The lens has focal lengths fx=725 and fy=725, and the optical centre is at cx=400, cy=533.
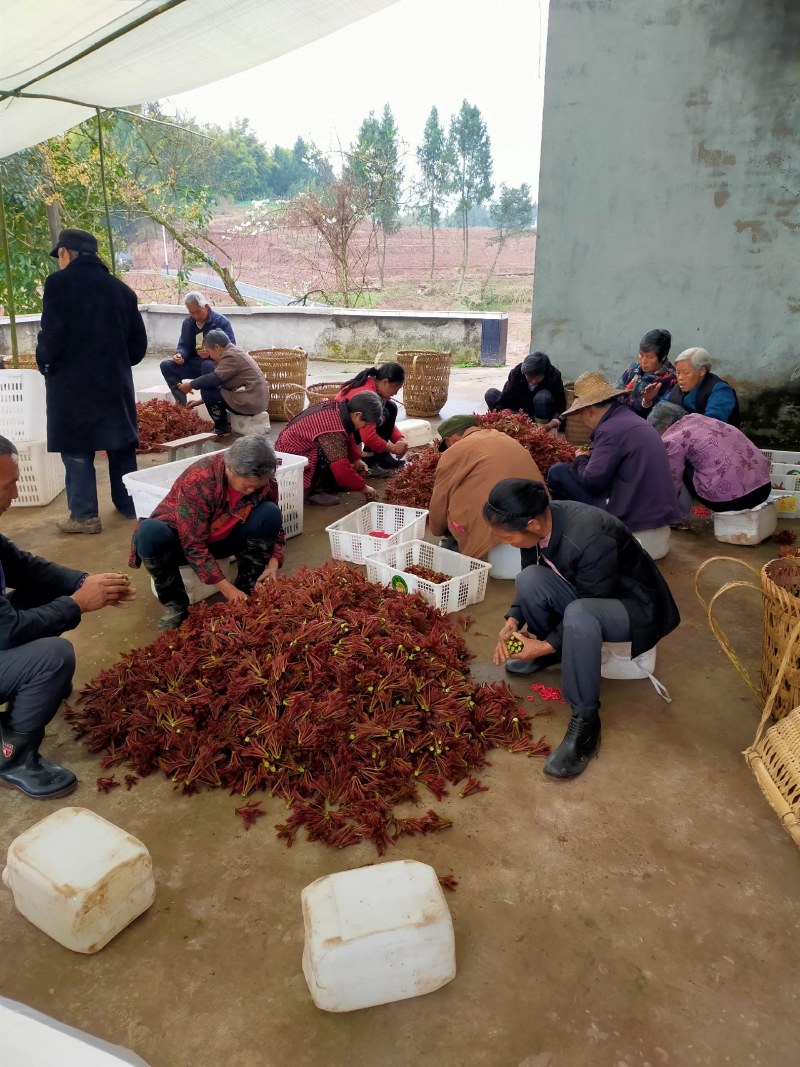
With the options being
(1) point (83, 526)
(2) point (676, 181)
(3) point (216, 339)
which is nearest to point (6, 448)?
(1) point (83, 526)

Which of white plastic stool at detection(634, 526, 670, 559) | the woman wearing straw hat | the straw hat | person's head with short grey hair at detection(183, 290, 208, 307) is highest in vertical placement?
person's head with short grey hair at detection(183, 290, 208, 307)

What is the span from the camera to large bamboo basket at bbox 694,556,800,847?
2.24 meters

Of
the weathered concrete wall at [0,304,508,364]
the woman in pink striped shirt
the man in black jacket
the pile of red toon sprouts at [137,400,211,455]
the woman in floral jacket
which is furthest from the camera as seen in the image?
the weathered concrete wall at [0,304,508,364]

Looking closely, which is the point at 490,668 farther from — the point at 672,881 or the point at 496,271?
the point at 496,271

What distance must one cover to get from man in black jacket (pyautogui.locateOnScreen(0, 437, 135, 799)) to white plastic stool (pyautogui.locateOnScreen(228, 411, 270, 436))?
4.45m

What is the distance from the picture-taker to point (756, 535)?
4715 mm

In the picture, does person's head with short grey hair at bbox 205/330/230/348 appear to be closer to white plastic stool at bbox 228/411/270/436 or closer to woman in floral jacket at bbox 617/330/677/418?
white plastic stool at bbox 228/411/270/436

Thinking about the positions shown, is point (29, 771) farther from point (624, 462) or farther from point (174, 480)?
point (624, 462)

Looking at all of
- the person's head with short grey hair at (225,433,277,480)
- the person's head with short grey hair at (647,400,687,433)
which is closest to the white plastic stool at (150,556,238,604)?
the person's head with short grey hair at (225,433,277,480)

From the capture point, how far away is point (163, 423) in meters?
6.57

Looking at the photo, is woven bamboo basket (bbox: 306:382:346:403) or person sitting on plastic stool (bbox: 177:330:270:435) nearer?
person sitting on plastic stool (bbox: 177:330:270:435)

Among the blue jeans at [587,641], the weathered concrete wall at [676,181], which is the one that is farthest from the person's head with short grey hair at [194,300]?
the blue jeans at [587,641]

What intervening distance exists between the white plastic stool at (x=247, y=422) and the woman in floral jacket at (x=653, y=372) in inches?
136

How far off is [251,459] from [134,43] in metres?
2.50
